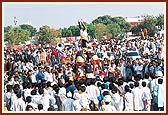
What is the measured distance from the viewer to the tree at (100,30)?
948 inches

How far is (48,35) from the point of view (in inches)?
898

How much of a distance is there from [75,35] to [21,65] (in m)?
5.96

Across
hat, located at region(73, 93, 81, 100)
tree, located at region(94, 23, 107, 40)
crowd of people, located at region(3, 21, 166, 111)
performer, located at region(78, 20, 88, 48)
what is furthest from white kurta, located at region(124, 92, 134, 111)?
tree, located at region(94, 23, 107, 40)

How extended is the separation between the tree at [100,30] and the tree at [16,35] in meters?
3.27

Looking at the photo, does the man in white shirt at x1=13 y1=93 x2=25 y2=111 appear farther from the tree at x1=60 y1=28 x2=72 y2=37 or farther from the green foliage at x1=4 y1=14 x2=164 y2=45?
the tree at x1=60 y1=28 x2=72 y2=37

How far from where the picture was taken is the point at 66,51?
18.7m

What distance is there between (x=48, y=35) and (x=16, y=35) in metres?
1.43

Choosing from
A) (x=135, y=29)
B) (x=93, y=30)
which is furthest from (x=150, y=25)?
(x=93, y=30)

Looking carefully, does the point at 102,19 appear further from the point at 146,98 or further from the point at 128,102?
the point at 128,102

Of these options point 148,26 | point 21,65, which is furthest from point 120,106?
point 148,26

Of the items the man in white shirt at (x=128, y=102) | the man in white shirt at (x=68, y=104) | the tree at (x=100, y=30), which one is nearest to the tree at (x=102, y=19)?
the tree at (x=100, y=30)

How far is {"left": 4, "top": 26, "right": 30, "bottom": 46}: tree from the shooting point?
2114 cm

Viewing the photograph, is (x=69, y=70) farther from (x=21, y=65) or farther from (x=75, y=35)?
(x=75, y=35)

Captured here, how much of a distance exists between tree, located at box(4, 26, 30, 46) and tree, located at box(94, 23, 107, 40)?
3.27 m
